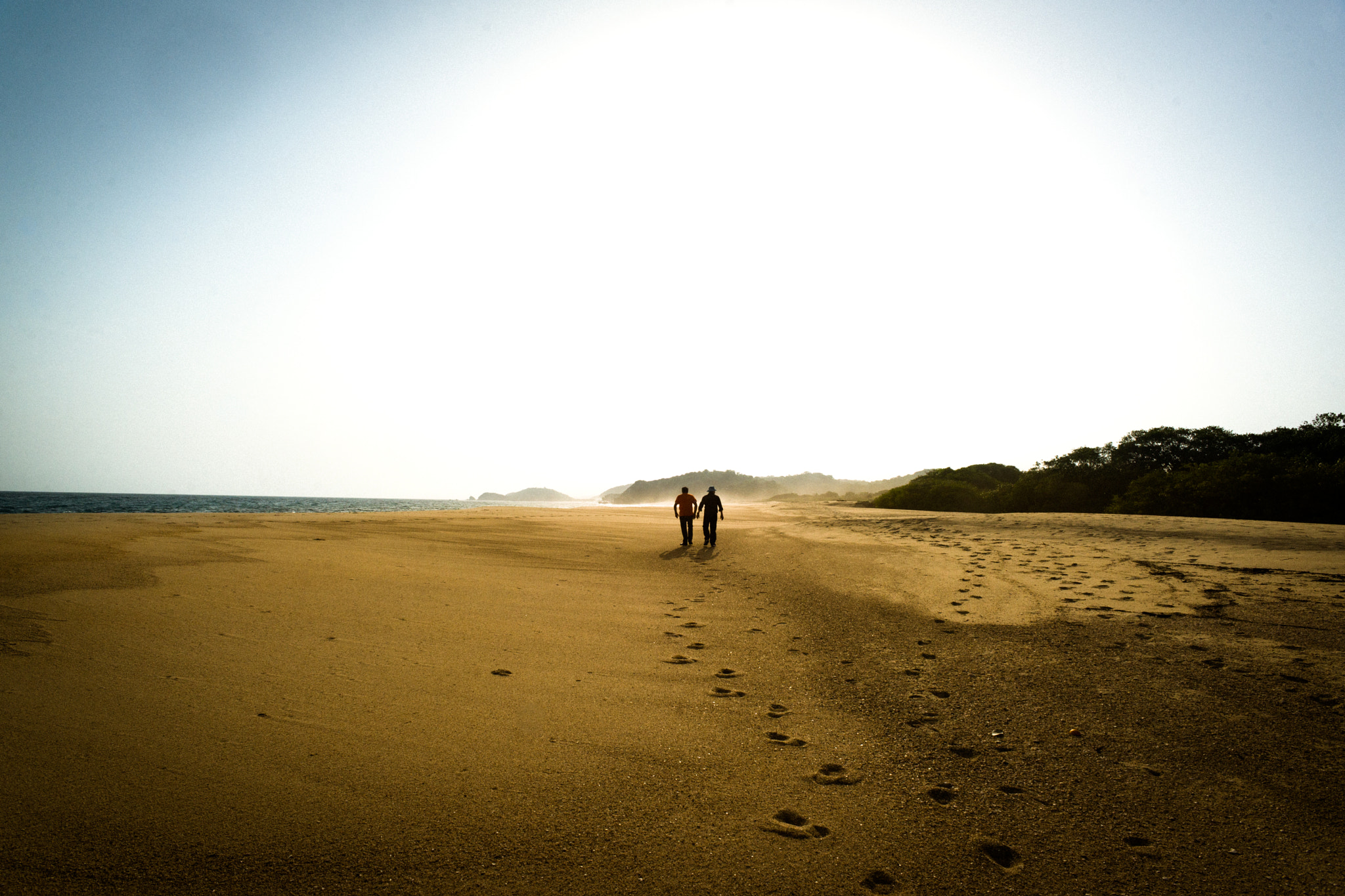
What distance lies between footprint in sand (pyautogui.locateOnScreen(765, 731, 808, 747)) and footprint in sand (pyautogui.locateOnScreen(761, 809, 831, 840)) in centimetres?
77

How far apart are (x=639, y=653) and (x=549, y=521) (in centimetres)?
1701

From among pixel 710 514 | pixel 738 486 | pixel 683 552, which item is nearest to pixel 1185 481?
pixel 710 514

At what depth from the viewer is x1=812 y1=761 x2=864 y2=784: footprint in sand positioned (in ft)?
10.1

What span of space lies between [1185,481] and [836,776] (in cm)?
2708

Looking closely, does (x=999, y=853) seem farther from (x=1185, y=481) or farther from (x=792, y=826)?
(x=1185, y=481)

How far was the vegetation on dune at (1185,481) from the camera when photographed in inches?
752

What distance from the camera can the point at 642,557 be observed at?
511 inches

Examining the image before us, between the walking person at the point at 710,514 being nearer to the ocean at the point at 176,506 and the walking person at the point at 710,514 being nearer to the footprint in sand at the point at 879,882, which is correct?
the footprint in sand at the point at 879,882

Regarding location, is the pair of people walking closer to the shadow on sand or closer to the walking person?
the walking person

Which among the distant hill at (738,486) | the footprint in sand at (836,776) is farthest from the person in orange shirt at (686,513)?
the distant hill at (738,486)

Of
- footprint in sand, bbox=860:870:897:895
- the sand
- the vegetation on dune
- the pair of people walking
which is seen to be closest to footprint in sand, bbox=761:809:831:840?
the sand

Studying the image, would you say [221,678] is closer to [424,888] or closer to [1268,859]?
[424,888]

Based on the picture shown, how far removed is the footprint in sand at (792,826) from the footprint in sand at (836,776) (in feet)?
1.25

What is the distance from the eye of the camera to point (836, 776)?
316 cm
